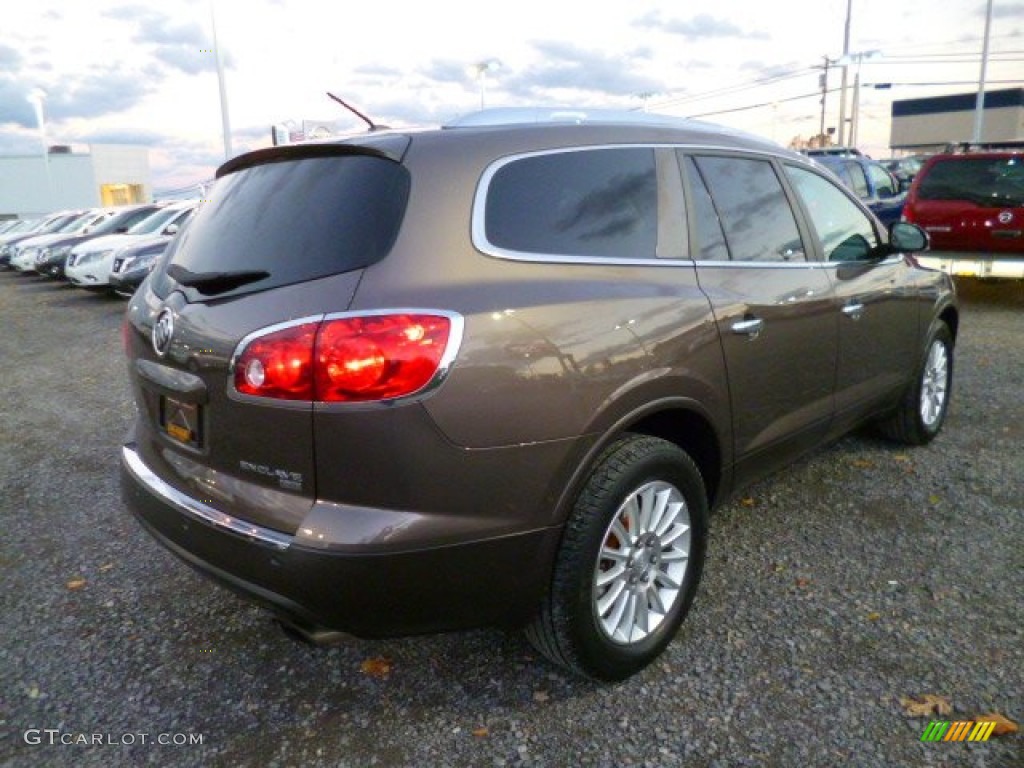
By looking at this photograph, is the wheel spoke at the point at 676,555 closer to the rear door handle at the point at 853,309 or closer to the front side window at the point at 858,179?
the rear door handle at the point at 853,309

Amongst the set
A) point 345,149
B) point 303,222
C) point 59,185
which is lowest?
point 59,185

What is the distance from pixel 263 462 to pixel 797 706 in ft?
5.79

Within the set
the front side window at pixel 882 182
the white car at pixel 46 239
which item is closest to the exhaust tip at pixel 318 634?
the front side window at pixel 882 182

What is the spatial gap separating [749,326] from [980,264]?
8196mm

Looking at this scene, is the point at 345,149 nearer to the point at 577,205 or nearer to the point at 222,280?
the point at 222,280

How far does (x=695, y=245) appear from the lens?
283 cm

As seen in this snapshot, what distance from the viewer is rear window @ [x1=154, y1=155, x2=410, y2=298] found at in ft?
6.96

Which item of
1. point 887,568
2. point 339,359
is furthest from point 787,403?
point 339,359

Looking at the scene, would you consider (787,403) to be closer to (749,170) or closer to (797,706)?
(749,170)

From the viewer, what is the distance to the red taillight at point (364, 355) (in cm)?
196

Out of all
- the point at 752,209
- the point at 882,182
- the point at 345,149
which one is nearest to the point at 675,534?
the point at 752,209

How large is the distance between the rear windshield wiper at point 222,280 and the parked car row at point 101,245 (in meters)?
7.91

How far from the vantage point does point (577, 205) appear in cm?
249

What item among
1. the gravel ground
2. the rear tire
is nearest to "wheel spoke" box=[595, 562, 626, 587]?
the gravel ground
